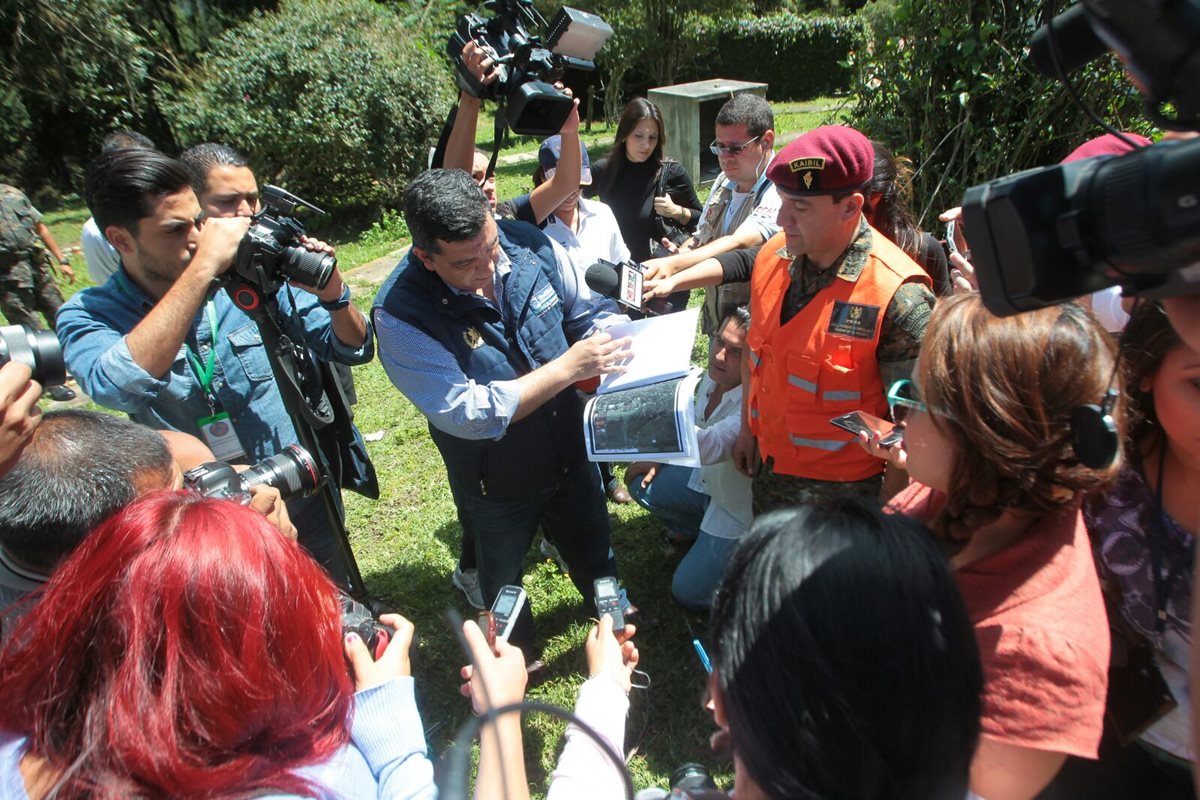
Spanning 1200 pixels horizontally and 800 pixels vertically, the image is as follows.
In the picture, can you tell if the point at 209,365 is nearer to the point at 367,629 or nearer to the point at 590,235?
the point at 367,629

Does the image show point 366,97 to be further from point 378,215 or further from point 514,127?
point 514,127

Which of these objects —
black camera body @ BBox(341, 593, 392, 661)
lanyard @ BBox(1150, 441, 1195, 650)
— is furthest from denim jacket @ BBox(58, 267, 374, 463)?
lanyard @ BBox(1150, 441, 1195, 650)

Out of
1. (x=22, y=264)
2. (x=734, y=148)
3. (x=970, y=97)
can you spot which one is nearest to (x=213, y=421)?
(x=734, y=148)

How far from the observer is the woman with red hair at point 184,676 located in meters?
1.07

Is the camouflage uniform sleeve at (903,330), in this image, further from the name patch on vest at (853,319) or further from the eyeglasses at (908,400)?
the eyeglasses at (908,400)

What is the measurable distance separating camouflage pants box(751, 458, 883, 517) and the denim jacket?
1495 millimetres

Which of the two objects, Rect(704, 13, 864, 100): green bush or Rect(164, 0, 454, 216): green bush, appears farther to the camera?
Rect(704, 13, 864, 100): green bush

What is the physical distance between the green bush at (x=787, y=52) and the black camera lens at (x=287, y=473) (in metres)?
20.7

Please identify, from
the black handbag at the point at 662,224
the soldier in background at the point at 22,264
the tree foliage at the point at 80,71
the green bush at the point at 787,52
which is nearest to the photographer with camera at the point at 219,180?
the black handbag at the point at 662,224

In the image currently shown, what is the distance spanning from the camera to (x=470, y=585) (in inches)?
136

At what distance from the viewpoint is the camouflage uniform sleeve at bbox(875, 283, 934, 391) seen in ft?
7.01

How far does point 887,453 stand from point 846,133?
3.19 feet

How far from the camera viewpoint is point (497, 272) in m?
2.45

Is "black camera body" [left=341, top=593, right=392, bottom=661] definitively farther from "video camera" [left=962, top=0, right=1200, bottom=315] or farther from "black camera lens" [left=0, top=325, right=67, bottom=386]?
"video camera" [left=962, top=0, right=1200, bottom=315]
